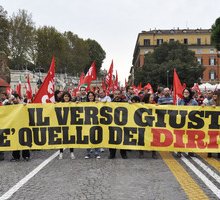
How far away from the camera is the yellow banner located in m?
11.2

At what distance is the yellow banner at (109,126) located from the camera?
11164mm

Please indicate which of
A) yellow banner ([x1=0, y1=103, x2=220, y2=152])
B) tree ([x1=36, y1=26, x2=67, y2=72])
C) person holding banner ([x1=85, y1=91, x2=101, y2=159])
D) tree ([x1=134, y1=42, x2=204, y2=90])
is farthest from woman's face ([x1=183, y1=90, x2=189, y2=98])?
tree ([x1=134, y1=42, x2=204, y2=90])

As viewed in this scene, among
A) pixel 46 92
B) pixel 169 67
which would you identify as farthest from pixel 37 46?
pixel 46 92

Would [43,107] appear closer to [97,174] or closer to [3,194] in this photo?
[97,174]

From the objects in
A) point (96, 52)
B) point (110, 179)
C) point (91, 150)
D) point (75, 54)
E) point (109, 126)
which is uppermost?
point (96, 52)

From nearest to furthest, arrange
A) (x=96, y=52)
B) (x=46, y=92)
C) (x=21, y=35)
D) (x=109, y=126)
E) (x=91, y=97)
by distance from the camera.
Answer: (x=109, y=126) → (x=91, y=97) → (x=46, y=92) → (x=21, y=35) → (x=96, y=52)

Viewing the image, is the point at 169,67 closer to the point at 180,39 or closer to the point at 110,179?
the point at 180,39

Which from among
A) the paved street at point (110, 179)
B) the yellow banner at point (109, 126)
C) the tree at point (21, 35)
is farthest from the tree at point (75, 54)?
the paved street at point (110, 179)

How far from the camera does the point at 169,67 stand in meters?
87.7

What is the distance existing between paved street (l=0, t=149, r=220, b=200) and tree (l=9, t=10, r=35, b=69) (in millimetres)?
60788

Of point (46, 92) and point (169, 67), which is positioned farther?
point (169, 67)

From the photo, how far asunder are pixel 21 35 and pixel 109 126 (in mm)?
61023

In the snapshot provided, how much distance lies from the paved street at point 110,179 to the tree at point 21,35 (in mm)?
60788

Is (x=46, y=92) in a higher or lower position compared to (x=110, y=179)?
higher
